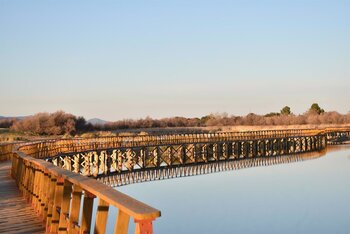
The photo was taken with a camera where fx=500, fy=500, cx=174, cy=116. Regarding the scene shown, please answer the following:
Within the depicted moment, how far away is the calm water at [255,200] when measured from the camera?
74.6 feet

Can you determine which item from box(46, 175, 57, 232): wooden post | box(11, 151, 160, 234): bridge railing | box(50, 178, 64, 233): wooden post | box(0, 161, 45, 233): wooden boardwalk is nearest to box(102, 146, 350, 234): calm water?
box(0, 161, 45, 233): wooden boardwalk

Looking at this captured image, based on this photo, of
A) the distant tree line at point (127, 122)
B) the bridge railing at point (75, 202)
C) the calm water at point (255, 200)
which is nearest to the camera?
the bridge railing at point (75, 202)

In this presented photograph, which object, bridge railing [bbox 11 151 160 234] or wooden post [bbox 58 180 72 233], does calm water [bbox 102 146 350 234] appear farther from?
wooden post [bbox 58 180 72 233]

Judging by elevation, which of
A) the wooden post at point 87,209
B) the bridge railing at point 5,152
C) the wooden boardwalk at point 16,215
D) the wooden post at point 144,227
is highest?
the wooden post at point 144,227

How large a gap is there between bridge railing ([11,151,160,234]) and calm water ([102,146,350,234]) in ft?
36.0

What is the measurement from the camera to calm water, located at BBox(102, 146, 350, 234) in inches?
895

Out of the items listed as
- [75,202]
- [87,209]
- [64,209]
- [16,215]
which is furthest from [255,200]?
[87,209]

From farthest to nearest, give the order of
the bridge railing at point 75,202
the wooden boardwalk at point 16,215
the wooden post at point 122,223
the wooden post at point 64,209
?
the wooden boardwalk at point 16,215 → the wooden post at point 64,209 → the wooden post at point 122,223 → the bridge railing at point 75,202

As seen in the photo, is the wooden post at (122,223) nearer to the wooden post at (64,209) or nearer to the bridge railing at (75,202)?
the bridge railing at (75,202)

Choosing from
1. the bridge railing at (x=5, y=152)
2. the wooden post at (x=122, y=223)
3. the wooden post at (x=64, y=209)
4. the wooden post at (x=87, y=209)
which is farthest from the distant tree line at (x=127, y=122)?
the wooden post at (x=122, y=223)

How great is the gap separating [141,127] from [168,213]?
78.5 meters

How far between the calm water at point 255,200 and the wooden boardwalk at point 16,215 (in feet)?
26.6

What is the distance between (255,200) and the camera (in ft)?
98.8

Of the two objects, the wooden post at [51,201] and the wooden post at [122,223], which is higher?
the wooden post at [122,223]
